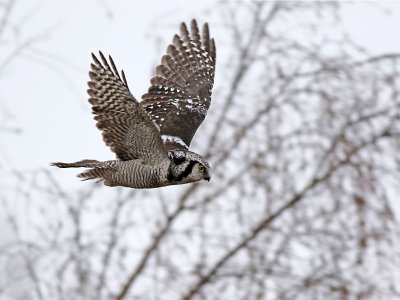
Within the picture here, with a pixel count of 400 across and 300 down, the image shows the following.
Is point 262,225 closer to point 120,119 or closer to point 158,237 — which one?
point 158,237

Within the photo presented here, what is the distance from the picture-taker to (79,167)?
15.8 ft

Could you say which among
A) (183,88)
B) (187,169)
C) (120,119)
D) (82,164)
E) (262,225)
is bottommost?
(262,225)

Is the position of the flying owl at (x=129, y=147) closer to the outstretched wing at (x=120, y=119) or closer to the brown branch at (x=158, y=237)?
the outstretched wing at (x=120, y=119)

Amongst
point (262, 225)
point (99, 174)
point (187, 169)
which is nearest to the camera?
point (187, 169)

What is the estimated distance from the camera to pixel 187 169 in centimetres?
479

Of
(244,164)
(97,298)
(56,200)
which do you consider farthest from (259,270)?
(56,200)

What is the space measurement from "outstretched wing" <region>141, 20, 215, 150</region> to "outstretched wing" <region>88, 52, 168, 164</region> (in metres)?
0.60

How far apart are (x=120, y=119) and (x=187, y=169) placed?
48cm

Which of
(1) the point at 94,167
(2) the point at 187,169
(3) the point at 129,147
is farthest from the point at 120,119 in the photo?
(2) the point at 187,169

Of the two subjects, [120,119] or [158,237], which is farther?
[158,237]

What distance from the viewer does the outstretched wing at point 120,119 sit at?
471 cm

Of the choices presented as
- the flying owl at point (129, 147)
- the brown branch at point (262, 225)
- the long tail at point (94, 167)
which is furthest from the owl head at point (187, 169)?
the brown branch at point (262, 225)

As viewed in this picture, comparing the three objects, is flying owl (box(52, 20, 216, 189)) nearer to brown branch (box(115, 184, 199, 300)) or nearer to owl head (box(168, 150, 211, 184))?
owl head (box(168, 150, 211, 184))

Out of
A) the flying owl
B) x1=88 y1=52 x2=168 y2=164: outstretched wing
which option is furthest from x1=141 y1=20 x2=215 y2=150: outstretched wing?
x1=88 y1=52 x2=168 y2=164: outstretched wing
